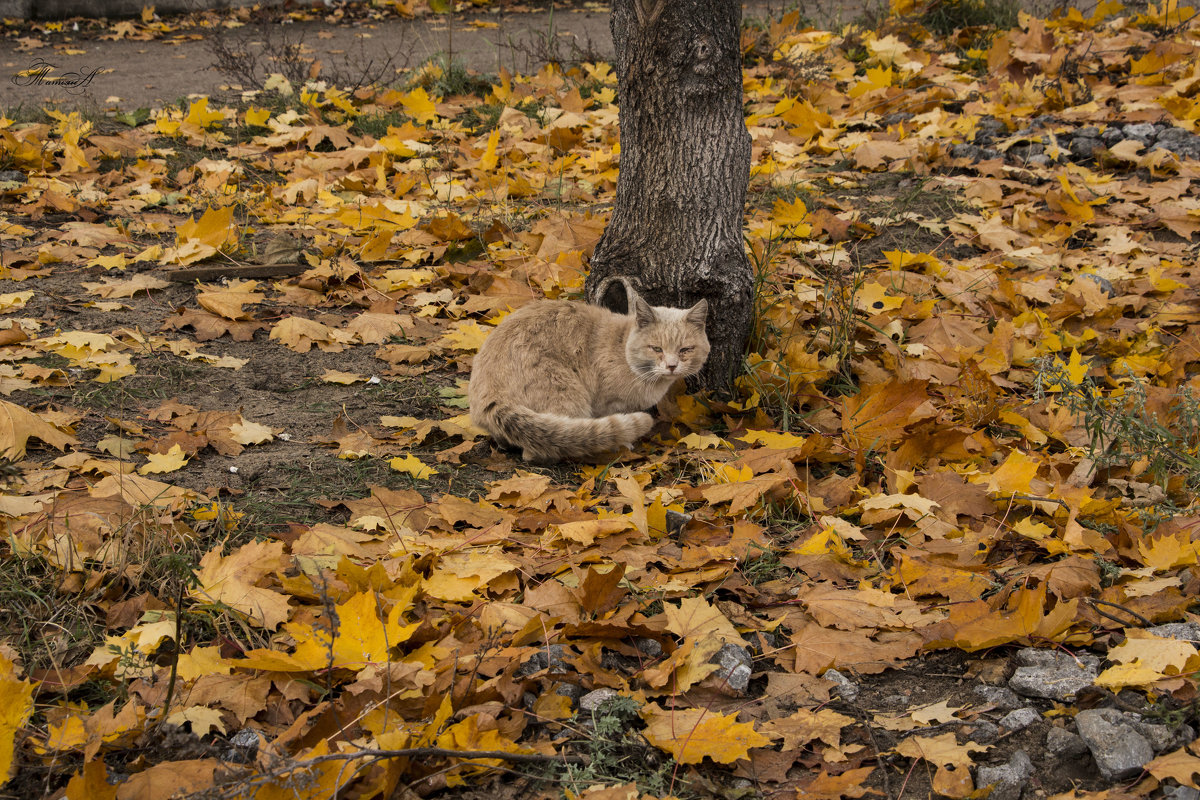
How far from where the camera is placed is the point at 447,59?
26.9 feet

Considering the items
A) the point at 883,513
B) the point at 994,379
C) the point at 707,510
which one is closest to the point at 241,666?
the point at 707,510

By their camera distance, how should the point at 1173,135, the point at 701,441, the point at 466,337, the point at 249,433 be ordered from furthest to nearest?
the point at 1173,135 → the point at 466,337 → the point at 701,441 → the point at 249,433

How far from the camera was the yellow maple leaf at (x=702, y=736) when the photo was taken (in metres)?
1.98

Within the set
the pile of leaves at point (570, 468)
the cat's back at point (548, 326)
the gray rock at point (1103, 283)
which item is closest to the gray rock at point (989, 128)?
the pile of leaves at point (570, 468)

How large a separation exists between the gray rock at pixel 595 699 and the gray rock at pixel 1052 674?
98cm

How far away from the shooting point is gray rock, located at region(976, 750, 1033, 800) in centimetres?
192

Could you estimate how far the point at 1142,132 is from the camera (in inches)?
240

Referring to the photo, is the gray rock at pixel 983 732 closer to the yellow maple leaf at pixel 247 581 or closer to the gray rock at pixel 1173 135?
the yellow maple leaf at pixel 247 581

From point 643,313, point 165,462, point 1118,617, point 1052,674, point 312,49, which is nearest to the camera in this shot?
point 1052,674

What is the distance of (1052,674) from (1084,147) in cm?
498

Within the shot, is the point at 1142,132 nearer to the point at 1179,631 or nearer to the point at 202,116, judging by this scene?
the point at 1179,631

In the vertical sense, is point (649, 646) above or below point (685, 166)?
below

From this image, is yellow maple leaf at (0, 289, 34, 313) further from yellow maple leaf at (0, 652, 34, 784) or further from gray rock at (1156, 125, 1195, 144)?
gray rock at (1156, 125, 1195, 144)

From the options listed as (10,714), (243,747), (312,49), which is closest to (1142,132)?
(243,747)
